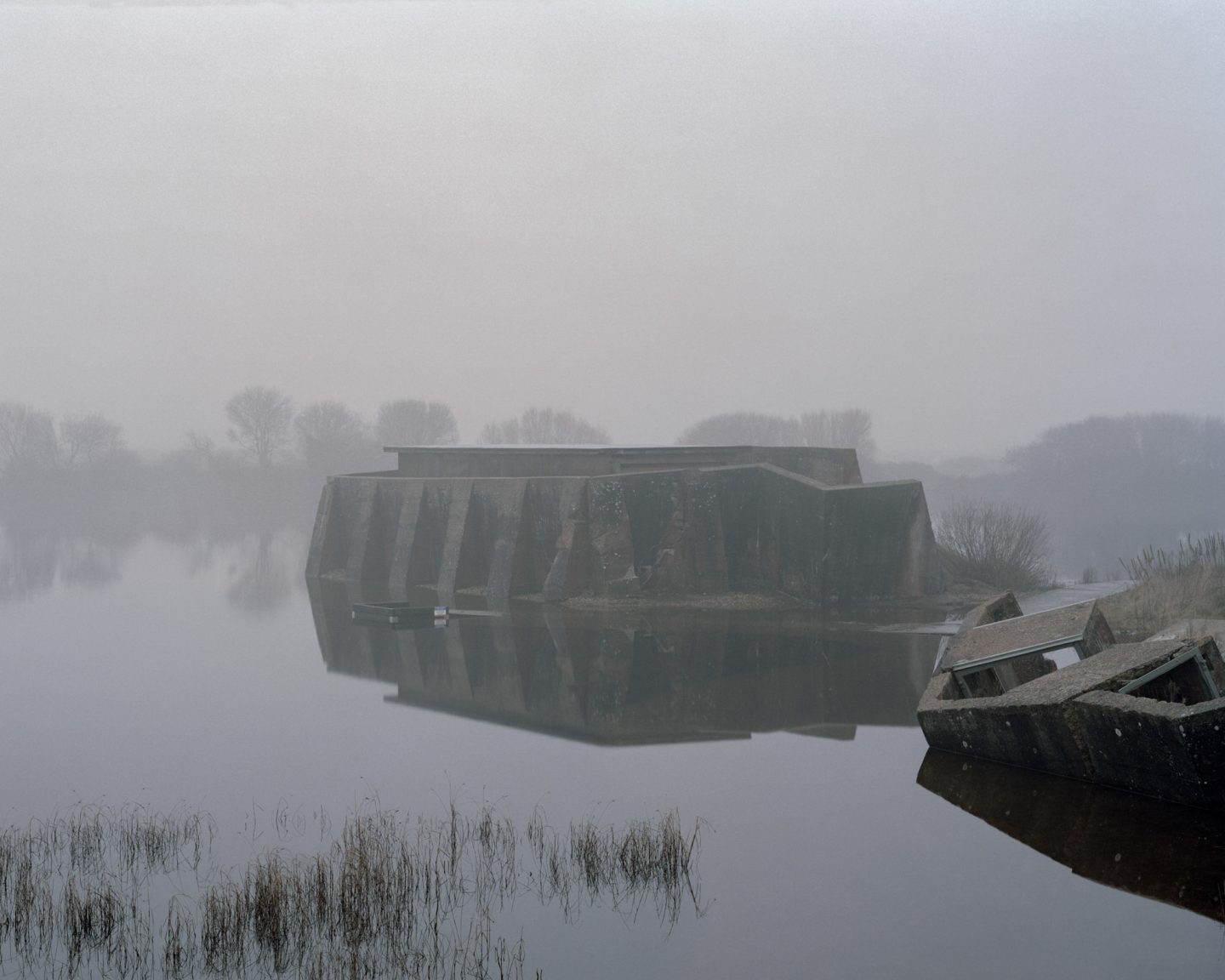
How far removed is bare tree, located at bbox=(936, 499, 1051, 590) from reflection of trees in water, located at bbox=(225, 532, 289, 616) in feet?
34.6

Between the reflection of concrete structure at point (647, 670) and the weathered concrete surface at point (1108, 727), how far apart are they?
62.6 inches

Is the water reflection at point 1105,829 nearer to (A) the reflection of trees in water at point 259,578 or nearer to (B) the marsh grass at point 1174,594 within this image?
(B) the marsh grass at point 1174,594

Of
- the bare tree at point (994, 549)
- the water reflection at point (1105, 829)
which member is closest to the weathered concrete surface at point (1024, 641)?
the water reflection at point (1105, 829)

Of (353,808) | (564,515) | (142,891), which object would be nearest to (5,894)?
(142,891)

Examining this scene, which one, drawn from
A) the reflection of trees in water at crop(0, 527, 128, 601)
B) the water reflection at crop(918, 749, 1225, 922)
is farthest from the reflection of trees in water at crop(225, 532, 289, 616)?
the water reflection at crop(918, 749, 1225, 922)

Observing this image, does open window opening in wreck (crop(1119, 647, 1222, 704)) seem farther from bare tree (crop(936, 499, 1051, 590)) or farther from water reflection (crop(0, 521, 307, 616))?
water reflection (crop(0, 521, 307, 616))

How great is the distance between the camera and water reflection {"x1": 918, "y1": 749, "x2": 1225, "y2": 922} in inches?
254

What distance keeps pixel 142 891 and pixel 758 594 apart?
10673 millimetres

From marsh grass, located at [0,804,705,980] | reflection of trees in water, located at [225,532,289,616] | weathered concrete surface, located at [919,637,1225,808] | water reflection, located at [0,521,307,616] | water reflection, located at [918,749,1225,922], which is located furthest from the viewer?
water reflection, located at [0,521,307,616]

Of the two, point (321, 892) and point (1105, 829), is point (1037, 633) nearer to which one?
point (1105, 829)

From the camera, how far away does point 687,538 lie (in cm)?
1689

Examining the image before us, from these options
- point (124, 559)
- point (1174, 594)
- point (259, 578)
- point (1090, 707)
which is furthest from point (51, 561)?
point (1090, 707)

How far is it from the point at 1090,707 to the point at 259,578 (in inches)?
760

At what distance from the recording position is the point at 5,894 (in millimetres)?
6684
